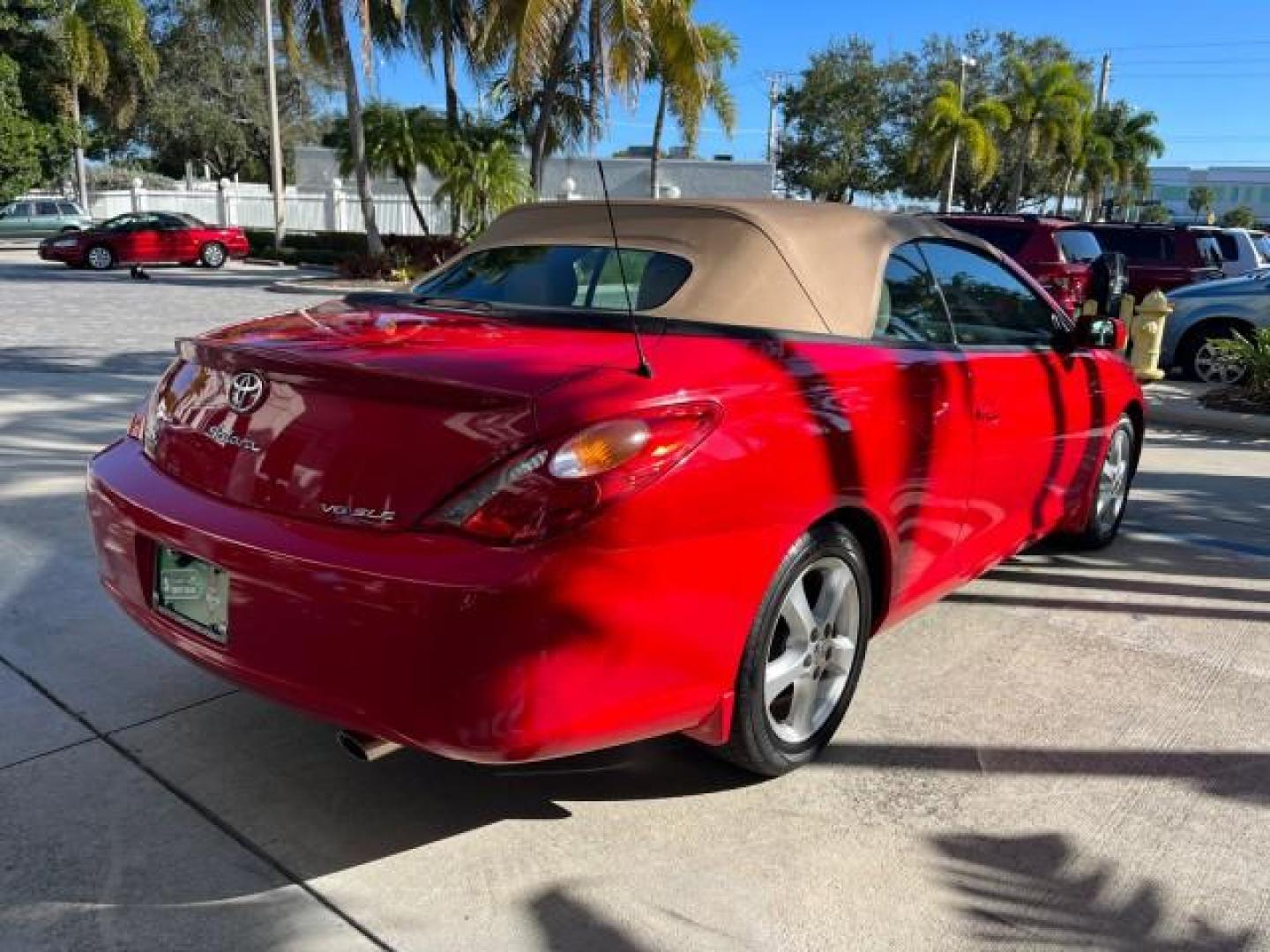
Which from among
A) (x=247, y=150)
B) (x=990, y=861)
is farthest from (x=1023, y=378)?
(x=247, y=150)

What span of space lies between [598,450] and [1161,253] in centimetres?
1496

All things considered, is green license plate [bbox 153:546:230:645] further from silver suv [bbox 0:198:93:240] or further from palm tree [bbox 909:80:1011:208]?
palm tree [bbox 909:80:1011:208]

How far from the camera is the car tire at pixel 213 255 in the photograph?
92.1ft

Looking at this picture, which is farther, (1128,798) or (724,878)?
(1128,798)

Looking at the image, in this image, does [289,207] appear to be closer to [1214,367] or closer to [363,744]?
[1214,367]

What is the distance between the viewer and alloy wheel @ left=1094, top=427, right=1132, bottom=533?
5305mm

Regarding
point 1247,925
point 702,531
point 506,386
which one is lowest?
point 1247,925

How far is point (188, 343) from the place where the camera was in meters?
3.17

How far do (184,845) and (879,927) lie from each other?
5.70ft

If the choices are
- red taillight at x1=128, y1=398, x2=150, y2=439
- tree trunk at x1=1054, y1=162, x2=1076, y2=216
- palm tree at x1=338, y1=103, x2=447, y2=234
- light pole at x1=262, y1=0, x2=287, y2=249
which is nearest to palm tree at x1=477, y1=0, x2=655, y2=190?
palm tree at x1=338, y1=103, x2=447, y2=234

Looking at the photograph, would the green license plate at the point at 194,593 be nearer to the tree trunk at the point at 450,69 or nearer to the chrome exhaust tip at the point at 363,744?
the chrome exhaust tip at the point at 363,744

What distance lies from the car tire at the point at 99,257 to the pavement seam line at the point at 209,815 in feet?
84.3

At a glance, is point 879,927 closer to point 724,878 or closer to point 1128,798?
point 724,878

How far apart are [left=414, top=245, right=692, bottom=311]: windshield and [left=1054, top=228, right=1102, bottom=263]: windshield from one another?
11.0 m
